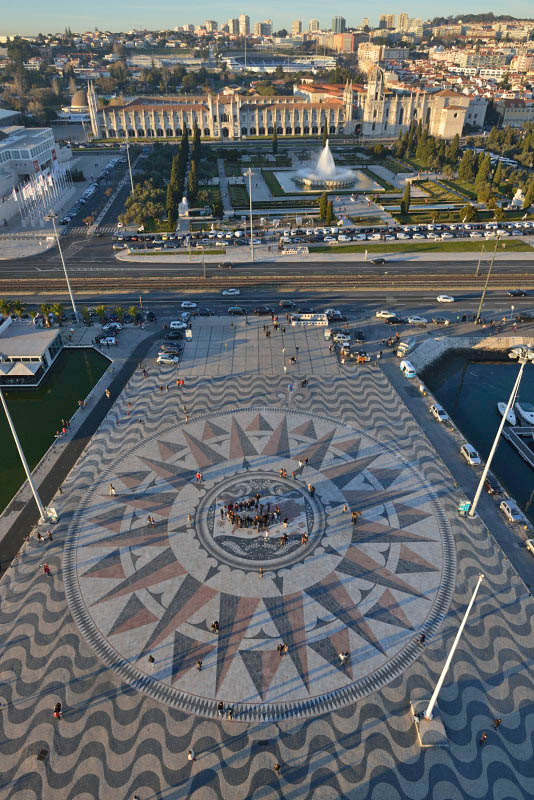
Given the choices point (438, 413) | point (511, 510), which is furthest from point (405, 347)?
point (511, 510)

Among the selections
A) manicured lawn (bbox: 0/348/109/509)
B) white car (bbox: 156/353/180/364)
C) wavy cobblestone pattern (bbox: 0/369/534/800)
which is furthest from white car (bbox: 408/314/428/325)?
manicured lawn (bbox: 0/348/109/509)

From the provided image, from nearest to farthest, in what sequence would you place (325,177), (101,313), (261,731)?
(261,731) → (101,313) → (325,177)

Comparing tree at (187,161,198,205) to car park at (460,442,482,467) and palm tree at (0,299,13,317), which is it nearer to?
palm tree at (0,299,13,317)

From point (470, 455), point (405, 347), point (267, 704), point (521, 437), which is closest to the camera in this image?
point (267, 704)

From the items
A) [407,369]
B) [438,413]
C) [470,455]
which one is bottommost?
[407,369]

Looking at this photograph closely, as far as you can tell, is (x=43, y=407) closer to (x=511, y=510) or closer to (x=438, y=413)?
(x=438, y=413)

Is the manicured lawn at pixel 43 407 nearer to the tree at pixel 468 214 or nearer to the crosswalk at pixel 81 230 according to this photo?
the crosswalk at pixel 81 230

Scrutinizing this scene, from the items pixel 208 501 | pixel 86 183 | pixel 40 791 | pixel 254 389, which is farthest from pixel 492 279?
pixel 86 183
